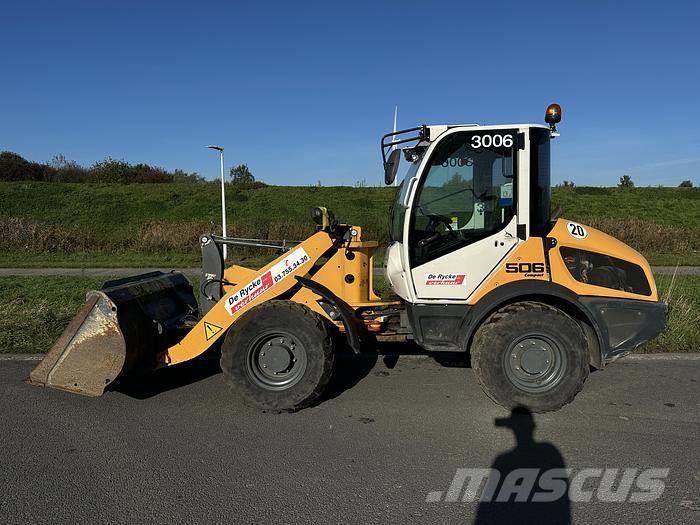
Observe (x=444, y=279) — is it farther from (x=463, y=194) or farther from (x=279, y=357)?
(x=279, y=357)

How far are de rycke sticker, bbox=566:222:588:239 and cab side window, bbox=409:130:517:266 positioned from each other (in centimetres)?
59

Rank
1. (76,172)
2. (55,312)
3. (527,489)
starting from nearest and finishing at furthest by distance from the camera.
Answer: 1. (527,489)
2. (55,312)
3. (76,172)

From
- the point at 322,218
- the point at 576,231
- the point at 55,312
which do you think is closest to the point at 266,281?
the point at 322,218

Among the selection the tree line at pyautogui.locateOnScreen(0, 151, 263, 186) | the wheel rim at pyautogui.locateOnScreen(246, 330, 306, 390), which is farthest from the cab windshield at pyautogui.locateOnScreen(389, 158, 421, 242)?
the tree line at pyautogui.locateOnScreen(0, 151, 263, 186)

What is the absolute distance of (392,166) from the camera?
5.12 m

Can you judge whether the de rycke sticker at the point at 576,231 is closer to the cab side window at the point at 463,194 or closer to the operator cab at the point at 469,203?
the operator cab at the point at 469,203

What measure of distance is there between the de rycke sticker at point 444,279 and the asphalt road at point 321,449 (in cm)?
105

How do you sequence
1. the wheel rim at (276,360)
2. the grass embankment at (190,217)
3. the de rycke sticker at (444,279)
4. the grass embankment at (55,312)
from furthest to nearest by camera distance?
1. the grass embankment at (190,217)
2. the grass embankment at (55,312)
3. the de rycke sticker at (444,279)
4. the wheel rim at (276,360)

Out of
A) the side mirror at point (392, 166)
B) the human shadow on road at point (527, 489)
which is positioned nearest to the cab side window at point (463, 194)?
the side mirror at point (392, 166)

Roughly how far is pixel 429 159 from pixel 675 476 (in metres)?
2.90

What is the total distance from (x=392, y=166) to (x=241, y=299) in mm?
1920

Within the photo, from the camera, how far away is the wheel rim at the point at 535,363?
4.30m

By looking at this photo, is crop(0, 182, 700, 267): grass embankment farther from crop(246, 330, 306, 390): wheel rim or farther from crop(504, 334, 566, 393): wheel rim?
crop(504, 334, 566, 393): wheel rim

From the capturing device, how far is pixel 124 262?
1557 centimetres
